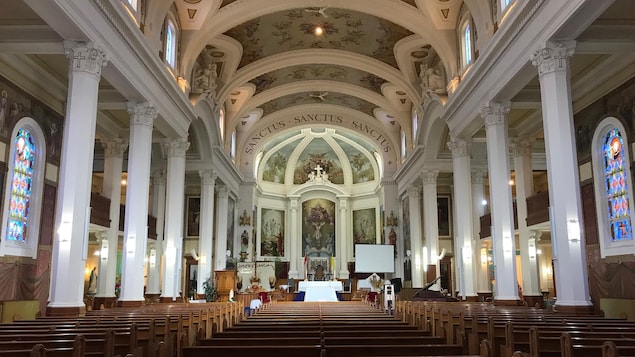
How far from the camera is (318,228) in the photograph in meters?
38.1

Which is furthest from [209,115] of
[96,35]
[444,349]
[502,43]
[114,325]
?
[444,349]

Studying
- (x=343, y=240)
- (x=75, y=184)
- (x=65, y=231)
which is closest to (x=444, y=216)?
(x=343, y=240)

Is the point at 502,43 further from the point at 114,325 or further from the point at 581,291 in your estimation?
the point at 114,325

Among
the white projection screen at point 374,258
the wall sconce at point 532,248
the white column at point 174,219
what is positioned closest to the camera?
the white column at point 174,219

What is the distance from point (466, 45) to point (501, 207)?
5913 mm

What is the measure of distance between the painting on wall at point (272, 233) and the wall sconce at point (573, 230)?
2723 cm

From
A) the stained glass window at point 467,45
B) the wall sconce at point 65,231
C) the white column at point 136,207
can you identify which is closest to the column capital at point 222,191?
the white column at point 136,207

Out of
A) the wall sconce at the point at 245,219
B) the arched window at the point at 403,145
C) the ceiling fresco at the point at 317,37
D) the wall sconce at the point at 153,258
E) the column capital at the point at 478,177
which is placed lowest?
the wall sconce at the point at 153,258

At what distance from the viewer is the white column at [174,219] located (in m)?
17.1

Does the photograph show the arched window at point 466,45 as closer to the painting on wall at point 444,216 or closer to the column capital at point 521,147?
the column capital at point 521,147

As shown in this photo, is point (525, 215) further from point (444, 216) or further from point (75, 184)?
point (75, 184)

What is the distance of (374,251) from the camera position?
2831 centimetres

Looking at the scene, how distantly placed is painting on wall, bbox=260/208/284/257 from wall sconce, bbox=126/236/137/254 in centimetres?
2222

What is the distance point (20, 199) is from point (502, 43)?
1207 centimetres
